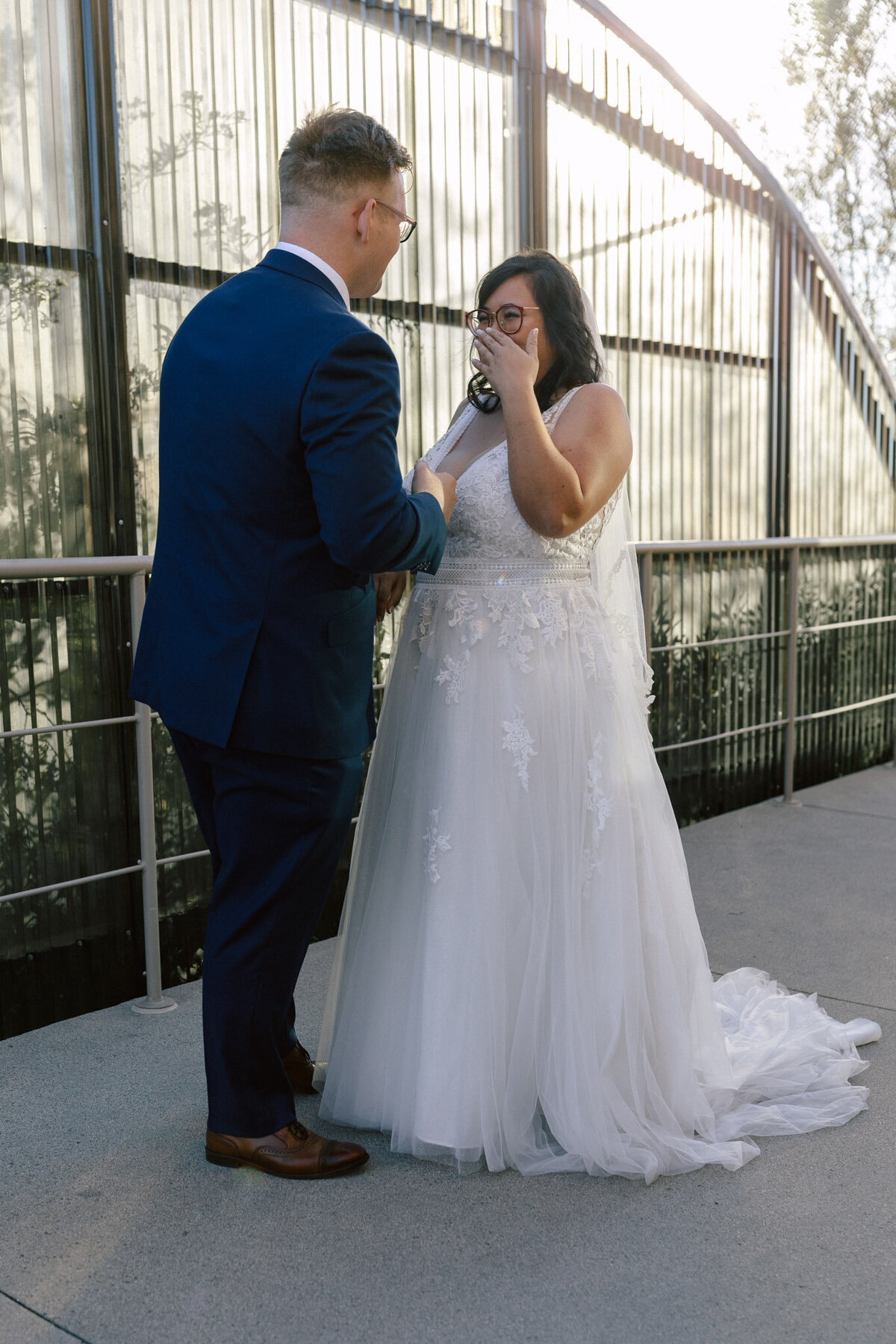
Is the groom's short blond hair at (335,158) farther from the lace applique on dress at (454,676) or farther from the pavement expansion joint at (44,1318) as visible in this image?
the pavement expansion joint at (44,1318)

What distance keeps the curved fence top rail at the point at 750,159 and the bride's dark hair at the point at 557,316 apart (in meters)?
2.34

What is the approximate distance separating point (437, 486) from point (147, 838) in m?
A: 1.16

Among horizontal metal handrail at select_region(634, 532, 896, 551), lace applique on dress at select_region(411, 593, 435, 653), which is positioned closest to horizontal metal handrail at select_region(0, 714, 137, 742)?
lace applique on dress at select_region(411, 593, 435, 653)

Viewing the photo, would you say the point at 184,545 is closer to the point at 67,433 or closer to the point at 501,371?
the point at 501,371

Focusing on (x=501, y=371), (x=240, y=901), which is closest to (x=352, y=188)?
(x=501, y=371)

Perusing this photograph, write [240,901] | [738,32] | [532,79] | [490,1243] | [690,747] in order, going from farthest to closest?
[738,32], [690,747], [532,79], [240,901], [490,1243]

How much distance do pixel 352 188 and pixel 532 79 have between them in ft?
7.55

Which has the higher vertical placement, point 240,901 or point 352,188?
point 352,188

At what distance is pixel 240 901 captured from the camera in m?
1.88

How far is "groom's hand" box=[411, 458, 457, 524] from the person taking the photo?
1962mm

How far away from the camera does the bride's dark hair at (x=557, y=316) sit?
2.14 meters

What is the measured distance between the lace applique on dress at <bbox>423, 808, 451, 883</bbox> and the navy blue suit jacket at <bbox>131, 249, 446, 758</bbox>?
0.27m

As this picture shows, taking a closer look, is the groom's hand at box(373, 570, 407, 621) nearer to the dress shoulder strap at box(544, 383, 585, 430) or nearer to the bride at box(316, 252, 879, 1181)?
the bride at box(316, 252, 879, 1181)

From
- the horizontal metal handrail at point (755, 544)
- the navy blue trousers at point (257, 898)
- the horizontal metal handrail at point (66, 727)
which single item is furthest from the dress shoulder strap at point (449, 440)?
the horizontal metal handrail at point (755, 544)
